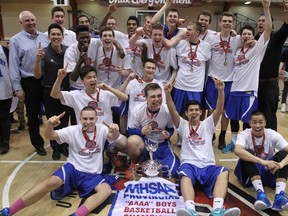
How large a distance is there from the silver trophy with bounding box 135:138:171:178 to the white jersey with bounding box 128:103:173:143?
0.36ft

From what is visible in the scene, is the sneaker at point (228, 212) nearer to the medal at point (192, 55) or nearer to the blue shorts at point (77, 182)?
the blue shorts at point (77, 182)

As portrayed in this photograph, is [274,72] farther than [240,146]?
Yes

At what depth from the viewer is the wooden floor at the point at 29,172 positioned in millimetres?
2554

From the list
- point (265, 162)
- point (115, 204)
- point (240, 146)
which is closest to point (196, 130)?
point (240, 146)

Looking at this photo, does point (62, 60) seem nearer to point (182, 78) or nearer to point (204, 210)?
point (182, 78)

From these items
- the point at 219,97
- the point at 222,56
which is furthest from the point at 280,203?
the point at 222,56

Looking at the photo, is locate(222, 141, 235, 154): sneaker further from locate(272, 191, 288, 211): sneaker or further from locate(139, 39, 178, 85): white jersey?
locate(272, 191, 288, 211): sneaker

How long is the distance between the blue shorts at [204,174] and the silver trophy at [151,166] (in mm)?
361

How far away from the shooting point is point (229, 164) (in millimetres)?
3547

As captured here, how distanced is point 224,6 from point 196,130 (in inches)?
567

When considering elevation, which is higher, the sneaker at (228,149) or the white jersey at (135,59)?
the white jersey at (135,59)

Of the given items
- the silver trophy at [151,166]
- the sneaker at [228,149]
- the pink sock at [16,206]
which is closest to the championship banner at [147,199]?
the silver trophy at [151,166]

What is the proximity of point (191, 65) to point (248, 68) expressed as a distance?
692 millimetres

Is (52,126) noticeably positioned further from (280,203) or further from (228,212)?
(280,203)
